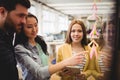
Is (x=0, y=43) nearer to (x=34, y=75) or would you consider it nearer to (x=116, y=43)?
(x=34, y=75)

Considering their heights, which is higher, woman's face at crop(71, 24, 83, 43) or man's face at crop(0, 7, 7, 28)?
man's face at crop(0, 7, 7, 28)

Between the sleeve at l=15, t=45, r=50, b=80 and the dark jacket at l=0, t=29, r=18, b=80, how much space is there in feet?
0.62

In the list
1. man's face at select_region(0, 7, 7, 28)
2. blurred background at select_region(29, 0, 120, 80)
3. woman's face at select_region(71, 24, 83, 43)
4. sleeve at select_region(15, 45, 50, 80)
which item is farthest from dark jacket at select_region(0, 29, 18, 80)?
woman's face at select_region(71, 24, 83, 43)

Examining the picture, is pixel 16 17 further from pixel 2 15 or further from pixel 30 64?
pixel 30 64

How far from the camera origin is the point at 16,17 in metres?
0.88

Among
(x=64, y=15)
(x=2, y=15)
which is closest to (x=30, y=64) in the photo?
(x=2, y=15)

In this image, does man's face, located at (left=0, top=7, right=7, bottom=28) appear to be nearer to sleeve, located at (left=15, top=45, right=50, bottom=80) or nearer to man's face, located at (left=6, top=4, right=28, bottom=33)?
man's face, located at (left=6, top=4, right=28, bottom=33)

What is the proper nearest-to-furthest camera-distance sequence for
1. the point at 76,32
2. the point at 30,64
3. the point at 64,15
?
the point at 30,64
the point at 76,32
the point at 64,15

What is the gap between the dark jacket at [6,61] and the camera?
2.54 feet


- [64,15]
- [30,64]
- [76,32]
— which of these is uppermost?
[64,15]

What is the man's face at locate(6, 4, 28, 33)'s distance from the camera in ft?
2.79

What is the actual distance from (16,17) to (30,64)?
10.7 inches

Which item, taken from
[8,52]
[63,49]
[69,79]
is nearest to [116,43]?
[8,52]

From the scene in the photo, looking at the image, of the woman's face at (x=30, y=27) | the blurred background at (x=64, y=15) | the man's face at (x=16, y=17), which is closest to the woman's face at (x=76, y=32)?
the blurred background at (x=64, y=15)
